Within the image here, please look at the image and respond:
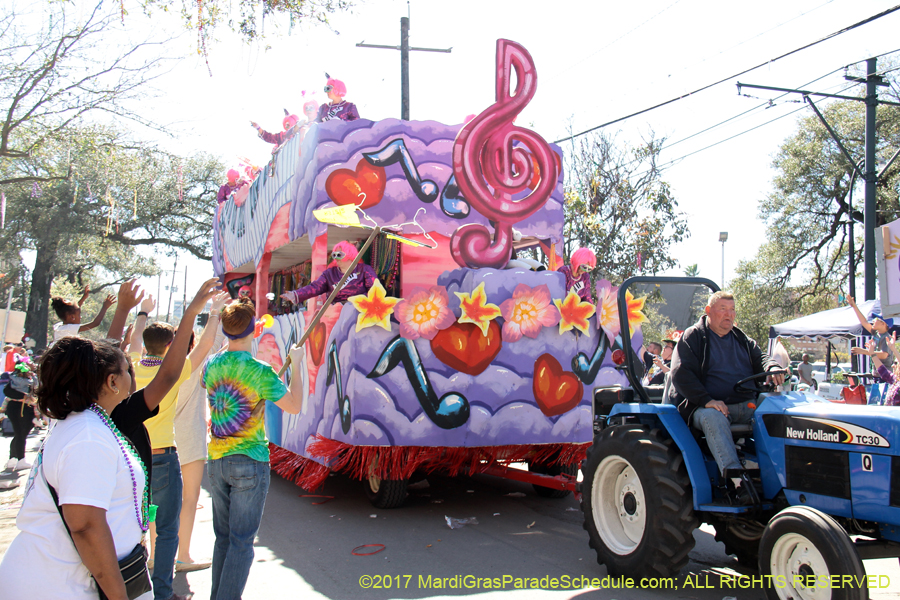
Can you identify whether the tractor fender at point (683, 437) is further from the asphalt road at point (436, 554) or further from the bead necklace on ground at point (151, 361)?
the bead necklace on ground at point (151, 361)

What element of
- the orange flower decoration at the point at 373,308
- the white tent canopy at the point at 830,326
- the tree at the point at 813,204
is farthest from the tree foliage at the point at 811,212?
the orange flower decoration at the point at 373,308

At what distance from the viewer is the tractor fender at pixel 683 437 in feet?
14.1

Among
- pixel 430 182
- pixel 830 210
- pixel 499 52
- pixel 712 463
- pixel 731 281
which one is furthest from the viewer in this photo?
pixel 731 281

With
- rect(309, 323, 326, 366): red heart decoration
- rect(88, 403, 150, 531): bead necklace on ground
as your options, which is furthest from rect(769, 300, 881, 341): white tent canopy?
rect(88, 403, 150, 531): bead necklace on ground

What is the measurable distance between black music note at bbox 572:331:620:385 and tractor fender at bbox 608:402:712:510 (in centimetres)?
170

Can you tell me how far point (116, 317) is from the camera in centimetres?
366

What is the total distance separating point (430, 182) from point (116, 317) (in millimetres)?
4127

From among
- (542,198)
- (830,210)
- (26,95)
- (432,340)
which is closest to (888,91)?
(830,210)

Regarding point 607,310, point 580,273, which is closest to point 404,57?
point 580,273

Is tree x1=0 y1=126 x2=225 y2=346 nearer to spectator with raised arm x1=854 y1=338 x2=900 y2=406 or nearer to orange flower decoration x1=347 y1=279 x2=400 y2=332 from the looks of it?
orange flower decoration x1=347 y1=279 x2=400 y2=332

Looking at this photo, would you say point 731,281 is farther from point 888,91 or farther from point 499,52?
Result: point 499,52

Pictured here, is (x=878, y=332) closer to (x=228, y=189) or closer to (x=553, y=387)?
(x=553, y=387)

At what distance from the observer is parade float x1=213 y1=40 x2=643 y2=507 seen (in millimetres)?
6316

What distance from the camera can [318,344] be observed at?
7.16 meters
